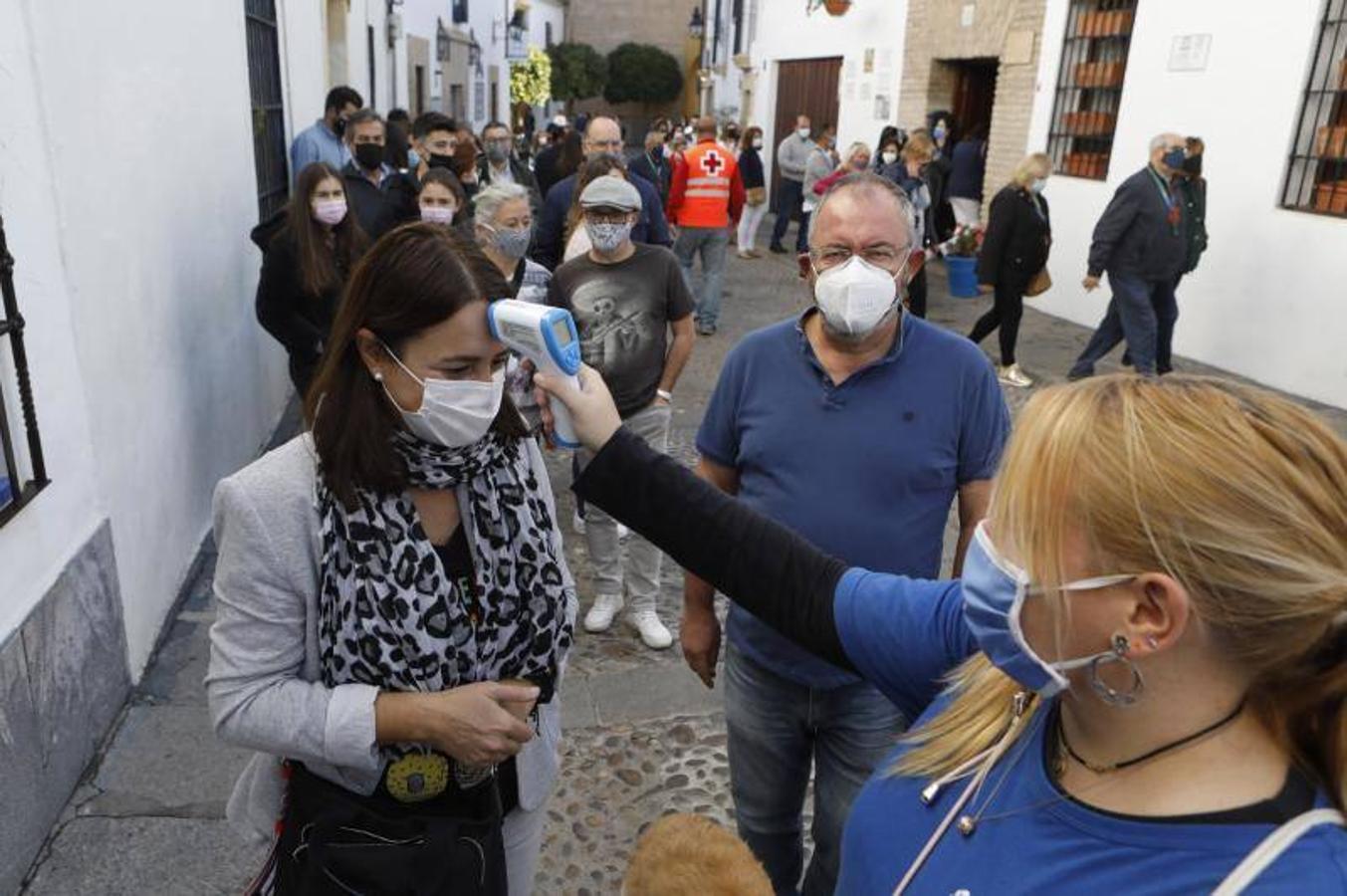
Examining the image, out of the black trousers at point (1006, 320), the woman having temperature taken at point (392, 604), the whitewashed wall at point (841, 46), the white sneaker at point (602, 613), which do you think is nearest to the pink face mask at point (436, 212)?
the white sneaker at point (602, 613)

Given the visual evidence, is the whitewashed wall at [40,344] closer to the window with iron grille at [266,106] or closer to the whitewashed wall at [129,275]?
the whitewashed wall at [129,275]

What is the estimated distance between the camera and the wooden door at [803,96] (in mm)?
17047

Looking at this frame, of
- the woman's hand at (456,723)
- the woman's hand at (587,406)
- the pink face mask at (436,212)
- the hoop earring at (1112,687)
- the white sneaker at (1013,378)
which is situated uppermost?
the woman's hand at (587,406)

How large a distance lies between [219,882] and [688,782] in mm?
1399

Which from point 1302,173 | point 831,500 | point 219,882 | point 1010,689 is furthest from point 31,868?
point 1302,173

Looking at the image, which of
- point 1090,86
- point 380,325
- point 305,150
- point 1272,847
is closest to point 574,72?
point 1090,86

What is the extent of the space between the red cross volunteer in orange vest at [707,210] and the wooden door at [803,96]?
23.1 feet

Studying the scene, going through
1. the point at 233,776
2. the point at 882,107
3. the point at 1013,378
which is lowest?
the point at 233,776

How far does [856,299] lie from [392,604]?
1.18 metres

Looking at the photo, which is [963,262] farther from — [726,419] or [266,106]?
[726,419]

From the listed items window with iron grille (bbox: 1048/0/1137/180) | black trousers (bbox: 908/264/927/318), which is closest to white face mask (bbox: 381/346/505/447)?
black trousers (bbox: 908/264/927/318)

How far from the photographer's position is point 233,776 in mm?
3207

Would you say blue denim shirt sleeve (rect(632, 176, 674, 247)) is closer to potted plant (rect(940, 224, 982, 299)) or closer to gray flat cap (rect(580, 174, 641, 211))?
gray flat cap (rect(580, 174, 641, 211))

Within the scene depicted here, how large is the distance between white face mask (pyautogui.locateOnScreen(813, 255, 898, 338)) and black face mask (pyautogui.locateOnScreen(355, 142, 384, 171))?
16.7 ft
